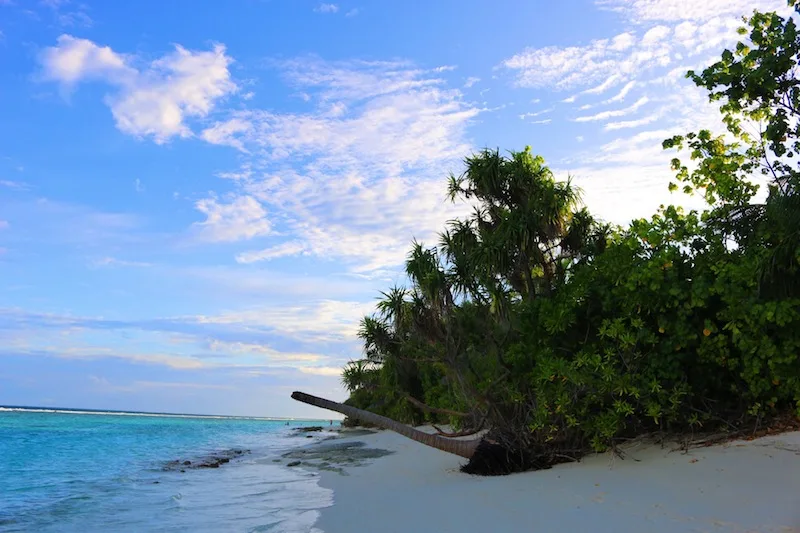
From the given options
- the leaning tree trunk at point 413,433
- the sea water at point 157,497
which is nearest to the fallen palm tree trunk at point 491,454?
the leaning tree trunk at point 413,433

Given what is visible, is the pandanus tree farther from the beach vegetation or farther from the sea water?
the sea water

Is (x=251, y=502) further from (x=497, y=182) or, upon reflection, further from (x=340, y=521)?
(x=497, y=182)

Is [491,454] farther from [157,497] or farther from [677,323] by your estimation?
[157,497]

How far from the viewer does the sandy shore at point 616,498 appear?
5859mm

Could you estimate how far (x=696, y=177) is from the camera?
472 inches

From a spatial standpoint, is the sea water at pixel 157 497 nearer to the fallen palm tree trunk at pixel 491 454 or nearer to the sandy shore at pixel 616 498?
the sandy shore at pixel 616 498

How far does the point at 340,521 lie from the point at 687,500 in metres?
4.50

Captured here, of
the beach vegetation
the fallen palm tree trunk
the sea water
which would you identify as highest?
the beach vegetation

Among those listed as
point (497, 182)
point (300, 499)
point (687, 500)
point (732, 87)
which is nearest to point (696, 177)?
point (732, 87)

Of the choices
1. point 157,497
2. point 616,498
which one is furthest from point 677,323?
point 157,497

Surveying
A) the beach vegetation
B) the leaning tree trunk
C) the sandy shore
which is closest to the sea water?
the sandy shore

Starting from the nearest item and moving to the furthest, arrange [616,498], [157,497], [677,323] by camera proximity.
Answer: [616,498] < [677,323] < [157,497]

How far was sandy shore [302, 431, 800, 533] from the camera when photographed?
5.86 metres

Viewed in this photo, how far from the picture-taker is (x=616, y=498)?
7.05 metres
